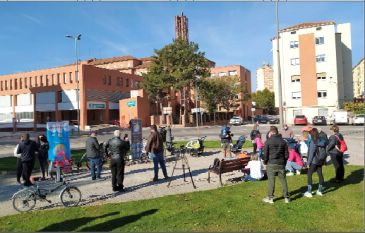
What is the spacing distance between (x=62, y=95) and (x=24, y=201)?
5527cm

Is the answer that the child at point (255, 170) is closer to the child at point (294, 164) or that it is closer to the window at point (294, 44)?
the child at point (294, 164)

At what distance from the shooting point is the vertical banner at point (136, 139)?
58.0 feet

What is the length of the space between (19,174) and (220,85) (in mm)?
53132

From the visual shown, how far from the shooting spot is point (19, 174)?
41.3 feet

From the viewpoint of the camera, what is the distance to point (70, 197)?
Answer: 9523 mm

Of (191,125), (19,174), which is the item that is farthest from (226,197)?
(191,125)

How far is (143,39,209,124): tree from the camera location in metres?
55.2

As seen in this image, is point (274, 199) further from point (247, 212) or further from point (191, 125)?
point (191, 125)

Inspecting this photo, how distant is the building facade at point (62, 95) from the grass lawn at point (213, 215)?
50.3m

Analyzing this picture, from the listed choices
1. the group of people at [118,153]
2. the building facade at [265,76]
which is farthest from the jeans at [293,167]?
the building facade at [265,76]

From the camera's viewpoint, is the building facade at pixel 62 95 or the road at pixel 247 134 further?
the building facade at pixel 62 95

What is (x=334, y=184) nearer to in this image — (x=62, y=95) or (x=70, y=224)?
(x=70, y=224)

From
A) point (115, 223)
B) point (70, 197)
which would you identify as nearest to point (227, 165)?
point (70, 197)

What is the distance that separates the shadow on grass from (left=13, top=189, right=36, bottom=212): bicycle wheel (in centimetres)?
628
